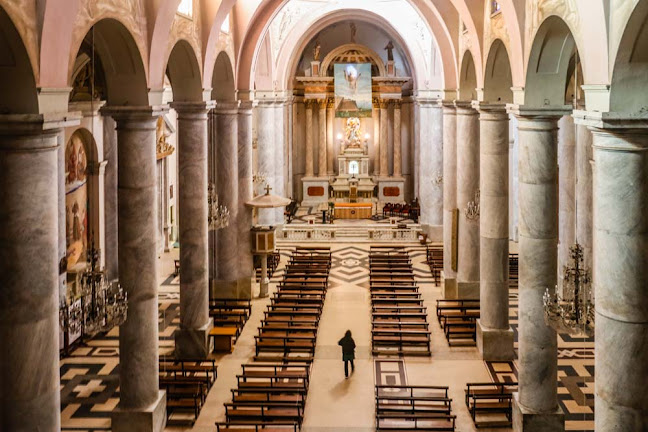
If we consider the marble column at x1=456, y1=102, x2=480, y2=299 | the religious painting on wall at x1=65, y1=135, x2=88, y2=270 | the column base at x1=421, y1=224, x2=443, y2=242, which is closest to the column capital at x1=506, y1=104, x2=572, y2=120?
the marble column at x1=456, y1=102, x2=480, y2=299

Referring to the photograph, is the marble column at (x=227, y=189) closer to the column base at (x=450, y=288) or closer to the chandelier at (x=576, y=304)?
the column base at (x=450, y=288)

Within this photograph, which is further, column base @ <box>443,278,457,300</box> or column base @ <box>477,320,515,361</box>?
column base @ <box>443,278,457,300</box>

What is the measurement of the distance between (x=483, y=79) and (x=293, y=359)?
7.57 meters

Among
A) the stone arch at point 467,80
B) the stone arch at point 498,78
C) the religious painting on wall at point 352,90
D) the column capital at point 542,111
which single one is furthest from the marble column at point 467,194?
the religious painting on wall at point 352,90

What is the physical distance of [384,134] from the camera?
44125 millimetres

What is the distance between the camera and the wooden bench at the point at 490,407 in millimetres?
14000

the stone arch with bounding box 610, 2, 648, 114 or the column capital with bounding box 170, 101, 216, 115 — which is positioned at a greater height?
the column capital with bounding box 170, 101, 216, 115

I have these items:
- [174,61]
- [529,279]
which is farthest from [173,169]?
[529,279]

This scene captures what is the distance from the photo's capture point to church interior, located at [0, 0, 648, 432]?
8781 mm

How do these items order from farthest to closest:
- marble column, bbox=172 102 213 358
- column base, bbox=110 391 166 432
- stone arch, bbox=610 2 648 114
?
marble column, bbox=172 102 213 358
column base, bbox=110 391 166 432
stone arch, bbox=610 2 648 114

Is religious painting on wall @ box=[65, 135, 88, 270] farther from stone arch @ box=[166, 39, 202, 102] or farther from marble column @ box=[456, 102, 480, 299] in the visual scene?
marble column @ box=[456, 102, 480, 299]

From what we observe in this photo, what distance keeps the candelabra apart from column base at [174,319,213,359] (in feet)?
25.6

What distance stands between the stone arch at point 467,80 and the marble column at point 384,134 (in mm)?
23379

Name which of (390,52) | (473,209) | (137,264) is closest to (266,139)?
(473,209)
